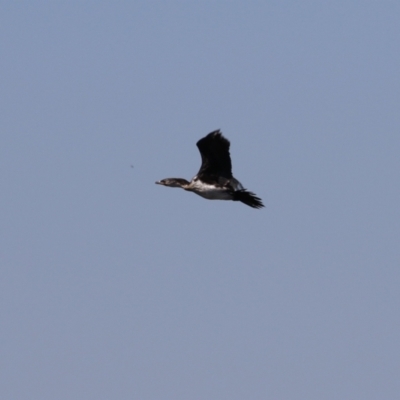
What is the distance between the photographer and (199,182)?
7156 cm

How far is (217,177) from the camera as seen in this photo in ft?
233

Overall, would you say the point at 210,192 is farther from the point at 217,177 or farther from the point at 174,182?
the point at 174,182

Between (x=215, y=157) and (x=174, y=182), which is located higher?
(x=215, y=157)

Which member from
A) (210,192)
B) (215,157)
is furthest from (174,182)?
(215,157)

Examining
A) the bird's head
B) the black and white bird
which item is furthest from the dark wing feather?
the bird's head

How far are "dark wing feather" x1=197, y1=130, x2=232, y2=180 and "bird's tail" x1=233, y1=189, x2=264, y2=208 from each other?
89 cm

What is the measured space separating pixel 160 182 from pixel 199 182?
10.2 feet

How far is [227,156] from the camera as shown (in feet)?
231

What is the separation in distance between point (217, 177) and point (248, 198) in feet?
5.47

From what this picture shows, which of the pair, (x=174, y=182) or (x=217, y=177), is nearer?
(x=217, y=177)

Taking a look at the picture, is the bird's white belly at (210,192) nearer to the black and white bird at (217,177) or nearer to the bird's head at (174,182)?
the black and white bird at (217,177)

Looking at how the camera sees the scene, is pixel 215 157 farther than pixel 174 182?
No

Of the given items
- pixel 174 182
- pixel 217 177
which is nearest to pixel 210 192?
pixel 217 177

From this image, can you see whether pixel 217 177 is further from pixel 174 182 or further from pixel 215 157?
pixel 174 182
